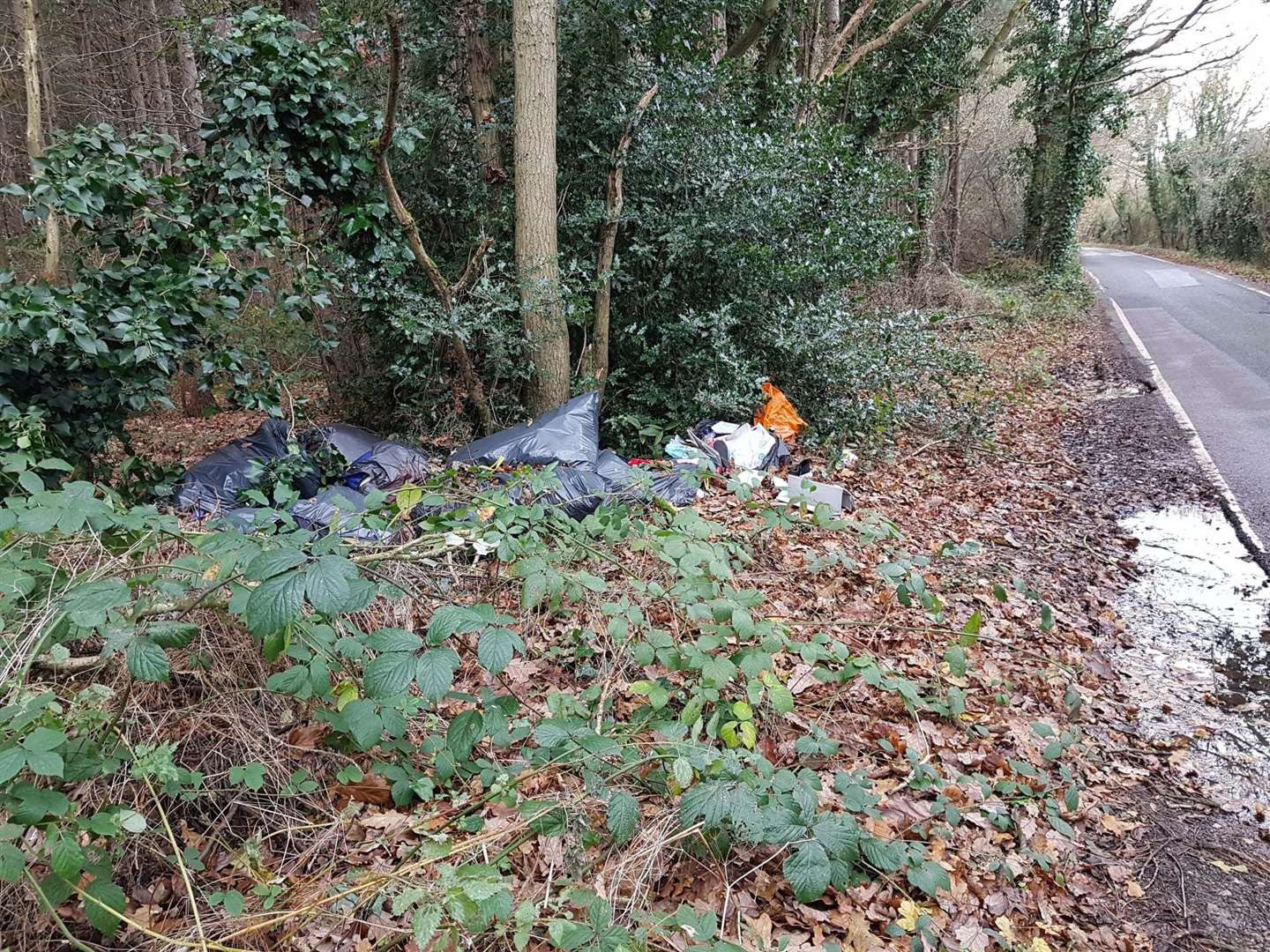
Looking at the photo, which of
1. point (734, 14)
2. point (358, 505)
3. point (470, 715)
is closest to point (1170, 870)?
point (470, 715)

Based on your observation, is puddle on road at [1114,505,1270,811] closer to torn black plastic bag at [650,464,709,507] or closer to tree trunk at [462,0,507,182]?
torn black plastic bag at [650,464,709,507]

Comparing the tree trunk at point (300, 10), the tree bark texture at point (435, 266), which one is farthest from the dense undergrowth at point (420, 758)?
the tree trunk at point (300, 10)

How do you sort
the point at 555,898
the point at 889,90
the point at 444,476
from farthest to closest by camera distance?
the point at 889,90, the point at 444,476, the point at 555,898

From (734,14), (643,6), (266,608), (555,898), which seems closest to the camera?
(266,608)

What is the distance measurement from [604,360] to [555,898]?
5.69m

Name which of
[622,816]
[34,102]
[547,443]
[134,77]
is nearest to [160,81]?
[134,77]

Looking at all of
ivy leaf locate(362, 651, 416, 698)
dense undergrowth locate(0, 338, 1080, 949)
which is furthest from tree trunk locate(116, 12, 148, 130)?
ivy leaf locate(362, 651, 416, 698)

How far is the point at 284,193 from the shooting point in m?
5.21

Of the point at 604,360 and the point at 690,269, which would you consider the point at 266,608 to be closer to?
the point at 604,360

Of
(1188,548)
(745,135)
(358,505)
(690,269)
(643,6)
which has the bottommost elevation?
(1188,548)

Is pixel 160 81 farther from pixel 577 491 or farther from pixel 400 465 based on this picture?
pixel 577 491

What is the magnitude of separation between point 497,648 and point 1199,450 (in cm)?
827

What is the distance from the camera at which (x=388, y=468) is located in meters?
5.58

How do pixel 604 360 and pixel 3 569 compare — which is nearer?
pixel 3 569
